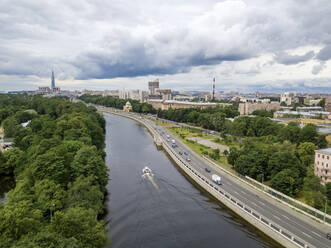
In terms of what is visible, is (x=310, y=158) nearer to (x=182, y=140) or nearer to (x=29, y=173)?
(x=182, y=140)

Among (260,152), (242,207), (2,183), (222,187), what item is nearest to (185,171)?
(222,187)

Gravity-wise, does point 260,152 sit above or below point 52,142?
below

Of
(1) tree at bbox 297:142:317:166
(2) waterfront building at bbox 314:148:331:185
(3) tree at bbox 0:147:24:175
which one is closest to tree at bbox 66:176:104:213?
(3) tree at bbox 0:147:24:175

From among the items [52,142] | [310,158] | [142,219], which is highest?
[52,142]

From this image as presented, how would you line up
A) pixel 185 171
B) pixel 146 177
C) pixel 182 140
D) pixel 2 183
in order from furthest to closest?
pixel 182 140 → pixel 185 171 → pixel 146 177 → pixel 2 183

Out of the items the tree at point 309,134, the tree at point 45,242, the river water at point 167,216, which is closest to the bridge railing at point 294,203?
the river water at point 167,216

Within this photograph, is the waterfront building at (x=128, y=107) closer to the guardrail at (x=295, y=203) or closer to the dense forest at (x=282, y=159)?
the dense forest at (x=282, y=159)

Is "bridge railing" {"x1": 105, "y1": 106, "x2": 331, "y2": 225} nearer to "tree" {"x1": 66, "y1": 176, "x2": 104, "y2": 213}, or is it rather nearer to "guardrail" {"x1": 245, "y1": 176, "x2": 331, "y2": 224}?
"guardrail" {"x1": 245, "y1": 176, "x2": 331, "y2": 224}

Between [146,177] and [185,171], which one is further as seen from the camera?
[185,171]
